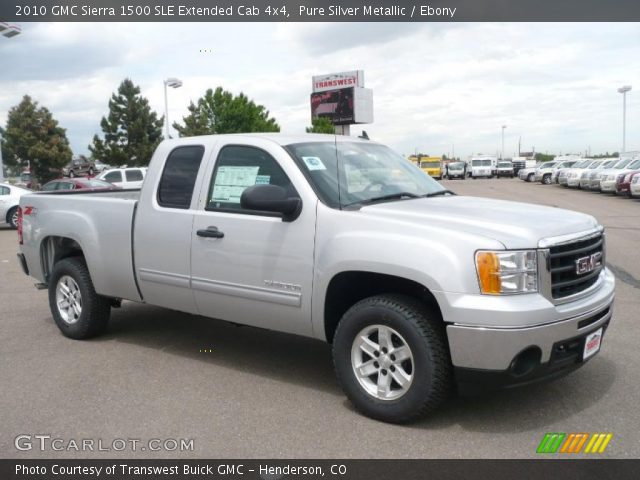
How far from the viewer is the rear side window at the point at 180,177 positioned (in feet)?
17.7

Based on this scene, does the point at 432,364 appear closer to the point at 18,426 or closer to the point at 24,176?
the point at 18,426

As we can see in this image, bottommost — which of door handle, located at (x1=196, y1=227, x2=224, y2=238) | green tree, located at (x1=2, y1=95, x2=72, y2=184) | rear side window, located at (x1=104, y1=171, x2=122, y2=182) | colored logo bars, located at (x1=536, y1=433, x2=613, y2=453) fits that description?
colored logo bars, located at (x1=536, y1=433, x2=613, y2=453)

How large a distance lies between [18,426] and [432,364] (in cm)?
270

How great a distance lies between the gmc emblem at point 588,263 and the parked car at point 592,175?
27.8m

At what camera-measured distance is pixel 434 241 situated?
13.0ft

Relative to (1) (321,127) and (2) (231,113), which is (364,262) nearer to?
(2) (231,113)

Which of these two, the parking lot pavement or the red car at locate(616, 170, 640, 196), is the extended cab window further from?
the red car at locate(616, 170, 640, 196)

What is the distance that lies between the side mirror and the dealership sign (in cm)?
6099

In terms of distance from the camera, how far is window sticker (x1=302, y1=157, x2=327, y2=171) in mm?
4820

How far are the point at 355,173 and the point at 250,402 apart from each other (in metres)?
1.86

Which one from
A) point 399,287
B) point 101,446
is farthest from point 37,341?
point 399,287

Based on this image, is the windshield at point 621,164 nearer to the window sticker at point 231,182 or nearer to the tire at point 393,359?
the window sticker at point 231,182

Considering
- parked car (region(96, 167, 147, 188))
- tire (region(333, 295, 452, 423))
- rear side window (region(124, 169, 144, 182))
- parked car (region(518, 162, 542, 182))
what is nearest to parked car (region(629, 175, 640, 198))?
parked car (region(96, 167, 147, 188))

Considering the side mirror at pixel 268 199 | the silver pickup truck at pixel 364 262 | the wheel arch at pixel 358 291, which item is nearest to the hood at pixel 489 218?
the silver pickup truck at pixel 364 262
